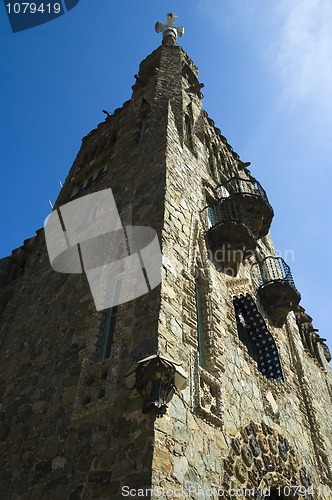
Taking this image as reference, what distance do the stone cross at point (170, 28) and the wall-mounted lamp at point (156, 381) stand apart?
15143mm

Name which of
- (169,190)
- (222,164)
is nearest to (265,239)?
(222,164)

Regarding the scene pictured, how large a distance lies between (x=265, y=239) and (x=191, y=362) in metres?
9.76

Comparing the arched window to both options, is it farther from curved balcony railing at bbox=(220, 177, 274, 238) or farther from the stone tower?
curved balcony railing at bbox=(220, 177, 274, 238)

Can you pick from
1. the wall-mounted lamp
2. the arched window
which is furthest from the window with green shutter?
the wall-mounted lamp

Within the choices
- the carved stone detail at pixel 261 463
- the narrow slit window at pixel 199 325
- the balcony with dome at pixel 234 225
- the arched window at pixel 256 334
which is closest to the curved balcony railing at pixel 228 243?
the balcony with dome at pixel 234 225

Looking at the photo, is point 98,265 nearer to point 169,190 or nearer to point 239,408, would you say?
point 169,190

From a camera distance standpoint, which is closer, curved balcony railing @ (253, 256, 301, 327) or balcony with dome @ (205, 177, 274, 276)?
balcony with dome @ (205, 177, 274, 276)

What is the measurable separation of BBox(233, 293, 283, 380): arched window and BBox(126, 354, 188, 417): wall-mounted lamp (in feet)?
14.9

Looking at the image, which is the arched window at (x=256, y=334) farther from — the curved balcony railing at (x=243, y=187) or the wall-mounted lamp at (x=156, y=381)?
the wall-mounted lamp at (x=156, y=381)

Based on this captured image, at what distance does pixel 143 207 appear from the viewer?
8156 millimetres

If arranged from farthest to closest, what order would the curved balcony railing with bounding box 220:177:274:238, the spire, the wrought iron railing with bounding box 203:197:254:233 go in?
1. the spire
2. the curved balcony railing with bounding box 220:177:274:238
3. the wrought iron railing with bounding box 203:197:254:233

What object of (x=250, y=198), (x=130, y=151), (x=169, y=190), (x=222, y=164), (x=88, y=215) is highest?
(x=222, y=164)

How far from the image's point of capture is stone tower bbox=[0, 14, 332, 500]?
4.87 meters

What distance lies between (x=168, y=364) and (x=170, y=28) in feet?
51.1
